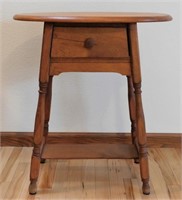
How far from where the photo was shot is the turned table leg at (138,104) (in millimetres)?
1182

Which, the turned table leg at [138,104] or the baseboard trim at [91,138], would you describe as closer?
the turned table leg at [138,104]

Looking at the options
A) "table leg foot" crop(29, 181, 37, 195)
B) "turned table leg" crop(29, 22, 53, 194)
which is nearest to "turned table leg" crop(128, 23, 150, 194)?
"turned table leg" crop(29, 22, 53, 194)

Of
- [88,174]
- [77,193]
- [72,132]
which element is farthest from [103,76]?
[77,193]

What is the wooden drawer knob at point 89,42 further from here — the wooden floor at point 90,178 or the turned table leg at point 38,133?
the wooden floor at point 90,178

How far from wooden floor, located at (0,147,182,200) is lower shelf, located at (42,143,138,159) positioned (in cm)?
11

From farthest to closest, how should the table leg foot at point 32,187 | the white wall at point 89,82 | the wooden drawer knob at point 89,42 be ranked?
the white wall at point 89,82, the table leg foot at point 32,187, the wooden drawer knob at point 89,42

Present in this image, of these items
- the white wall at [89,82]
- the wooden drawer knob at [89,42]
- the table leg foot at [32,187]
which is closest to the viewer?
the wooden drawer knob at [89,42]

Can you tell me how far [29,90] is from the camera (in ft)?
5.49

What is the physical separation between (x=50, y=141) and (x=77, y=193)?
0.44m

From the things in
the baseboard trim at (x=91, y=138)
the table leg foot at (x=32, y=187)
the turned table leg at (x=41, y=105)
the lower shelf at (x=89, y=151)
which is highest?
the turned table leg at (x=41, y=105)

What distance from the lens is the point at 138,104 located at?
124 cm

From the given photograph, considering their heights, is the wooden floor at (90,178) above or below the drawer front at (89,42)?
below

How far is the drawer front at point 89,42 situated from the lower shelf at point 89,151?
0.36m

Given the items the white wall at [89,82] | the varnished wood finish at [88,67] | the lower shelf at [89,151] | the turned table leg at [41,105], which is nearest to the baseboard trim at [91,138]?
the white wall at [89,82]
